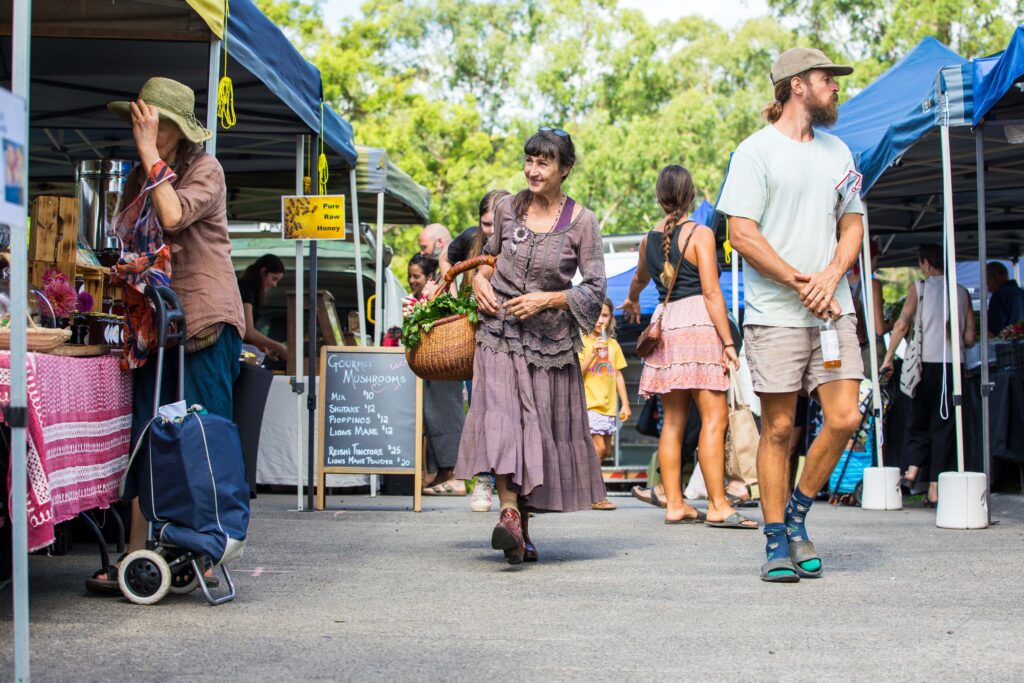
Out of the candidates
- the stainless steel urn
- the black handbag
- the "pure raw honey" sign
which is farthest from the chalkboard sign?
the stainless steel urn

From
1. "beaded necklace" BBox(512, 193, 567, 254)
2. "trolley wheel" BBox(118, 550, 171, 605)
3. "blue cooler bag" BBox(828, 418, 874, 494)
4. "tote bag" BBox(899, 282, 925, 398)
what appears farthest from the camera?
"blue cooler bag" BBox(828, 418, 874, 494)

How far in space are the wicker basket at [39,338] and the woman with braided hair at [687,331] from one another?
164 inches

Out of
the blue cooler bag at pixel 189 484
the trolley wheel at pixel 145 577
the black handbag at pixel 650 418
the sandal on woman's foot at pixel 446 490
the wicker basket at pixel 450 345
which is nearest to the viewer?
the blue cooler bag at pixel 189 484

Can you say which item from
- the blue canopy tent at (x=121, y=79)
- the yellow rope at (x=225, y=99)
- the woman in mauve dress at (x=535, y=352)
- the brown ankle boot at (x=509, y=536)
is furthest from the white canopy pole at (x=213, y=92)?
the brown ankle boot at (x=509, y=536)

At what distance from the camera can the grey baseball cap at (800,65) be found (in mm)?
6066

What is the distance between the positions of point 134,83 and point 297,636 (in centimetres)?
522

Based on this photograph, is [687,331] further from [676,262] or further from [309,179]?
[309,179]

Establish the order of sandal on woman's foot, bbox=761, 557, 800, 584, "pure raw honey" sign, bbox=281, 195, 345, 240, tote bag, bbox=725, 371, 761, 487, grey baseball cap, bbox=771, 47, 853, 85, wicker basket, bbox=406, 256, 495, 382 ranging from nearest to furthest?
1. sandal on woman's foot, bbox=761, 557, 800, 584
2. grey baseball cap, bbox=771, 47, 853, 85
3. wicker basket, bbox=406, 256, 495, 382
4. "pure raw honey" sign, bbox=281, 195, 345, 240
5. tote bag, bbox=725, 371, 761, 487

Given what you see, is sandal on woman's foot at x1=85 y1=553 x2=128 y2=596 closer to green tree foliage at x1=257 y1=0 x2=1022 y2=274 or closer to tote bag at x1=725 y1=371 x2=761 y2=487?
tote bag at x1=725 y1=371 x2=761 y2=487

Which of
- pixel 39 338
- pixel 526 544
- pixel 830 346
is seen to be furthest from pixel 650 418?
pixel 39 338

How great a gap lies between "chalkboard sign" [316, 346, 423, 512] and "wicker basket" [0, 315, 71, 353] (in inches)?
210

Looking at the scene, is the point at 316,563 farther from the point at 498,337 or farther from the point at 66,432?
the point at 66,432

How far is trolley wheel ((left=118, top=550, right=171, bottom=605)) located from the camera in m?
5.04

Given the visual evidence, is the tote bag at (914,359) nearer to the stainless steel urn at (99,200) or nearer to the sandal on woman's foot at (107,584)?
the stainless steel urn at (99,200)
